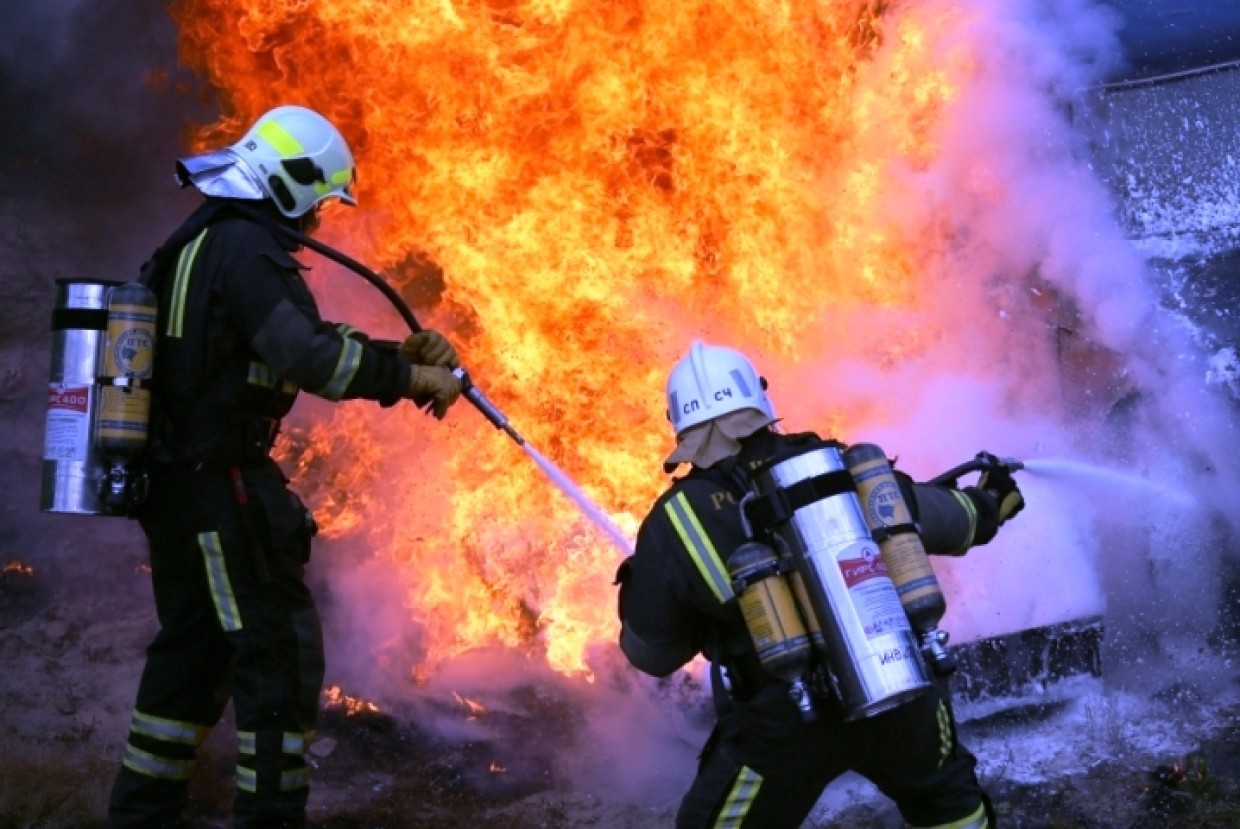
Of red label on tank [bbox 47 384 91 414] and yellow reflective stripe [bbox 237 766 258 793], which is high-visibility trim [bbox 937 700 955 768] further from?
red label on tank [bbox 47 384 91 414]

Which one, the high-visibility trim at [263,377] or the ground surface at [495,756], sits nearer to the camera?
the high-visibility trim at [263,377]

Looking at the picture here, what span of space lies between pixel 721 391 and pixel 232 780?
11.1 ft

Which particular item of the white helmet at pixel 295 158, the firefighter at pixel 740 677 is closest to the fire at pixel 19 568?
the white helmet at pixel 295 158

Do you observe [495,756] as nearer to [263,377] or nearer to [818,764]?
[263,377]

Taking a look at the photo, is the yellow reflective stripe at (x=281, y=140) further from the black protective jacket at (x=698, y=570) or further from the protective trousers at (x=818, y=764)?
the protective trousers at (x=818, y=764)

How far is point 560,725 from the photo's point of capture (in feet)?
19.6

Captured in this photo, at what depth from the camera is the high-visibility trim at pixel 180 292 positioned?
3859 mm

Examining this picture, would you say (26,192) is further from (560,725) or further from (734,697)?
(734,697)

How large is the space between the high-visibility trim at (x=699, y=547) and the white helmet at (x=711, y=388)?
322 millimetres

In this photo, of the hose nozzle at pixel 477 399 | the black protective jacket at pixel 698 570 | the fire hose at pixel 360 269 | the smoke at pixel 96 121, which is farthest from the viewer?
the smoke at pixel 96 121

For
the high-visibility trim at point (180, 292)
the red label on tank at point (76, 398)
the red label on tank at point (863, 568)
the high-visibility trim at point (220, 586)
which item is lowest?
the red label on tank at point (863, 568)

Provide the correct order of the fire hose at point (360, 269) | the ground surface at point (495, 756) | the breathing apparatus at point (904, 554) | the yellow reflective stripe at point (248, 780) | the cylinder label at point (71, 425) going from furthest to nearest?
the ground surface at point (495, 756), the fire hose at point (360, 269), the cylinder label at point (71, 425), the yellow reflective stripe at point (248, 780), the breathing apparatus at point (904, 554)

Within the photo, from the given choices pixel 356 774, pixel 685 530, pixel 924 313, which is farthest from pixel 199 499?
pixel 924 313

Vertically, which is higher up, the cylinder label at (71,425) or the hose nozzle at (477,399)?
the cylinder label at (71,425)
